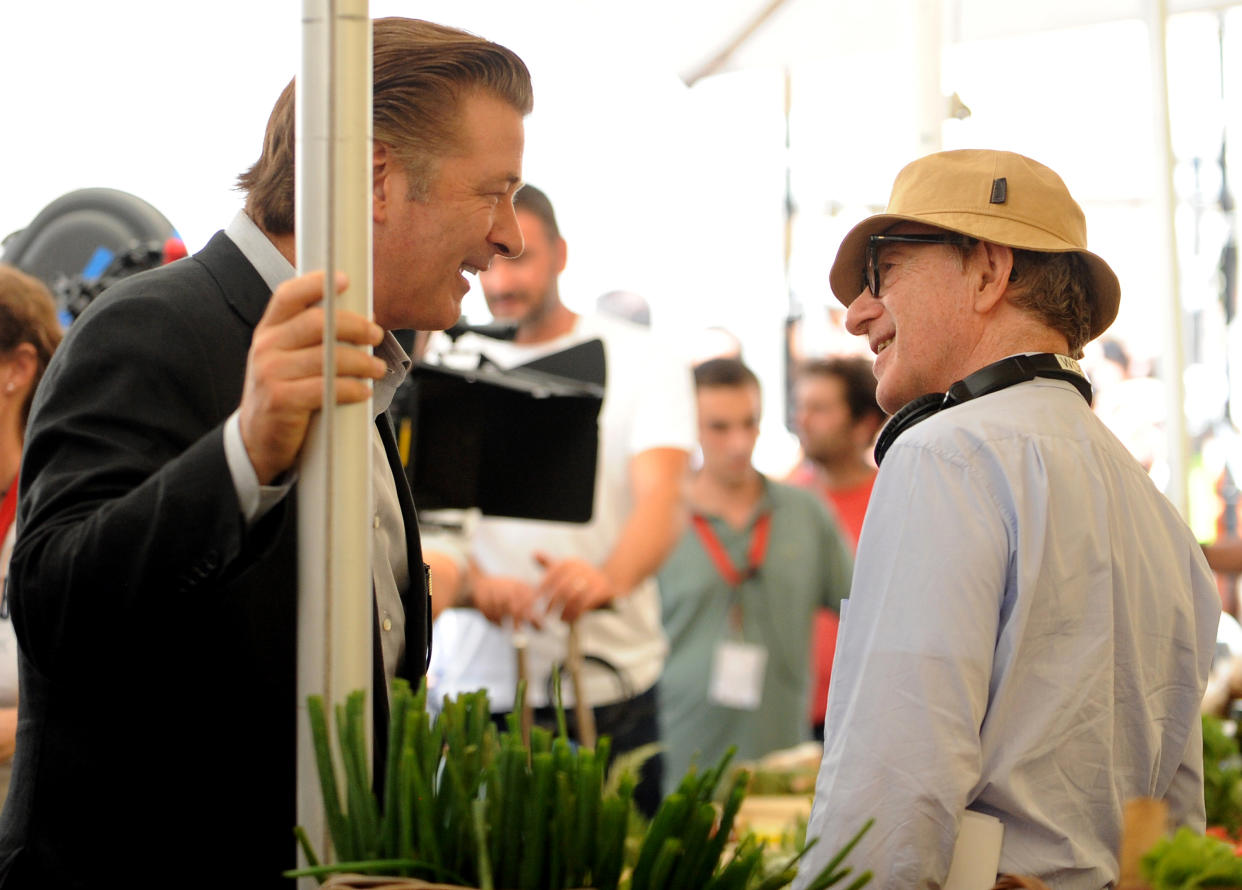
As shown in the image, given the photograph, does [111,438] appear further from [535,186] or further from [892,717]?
[535,186]

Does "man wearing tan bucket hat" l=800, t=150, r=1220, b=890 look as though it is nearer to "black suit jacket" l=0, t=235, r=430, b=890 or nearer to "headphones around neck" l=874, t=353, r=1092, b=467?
"headphones around neck" l=874, t=353, r=1092, b=467

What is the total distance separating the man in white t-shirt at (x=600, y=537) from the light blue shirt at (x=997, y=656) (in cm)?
170

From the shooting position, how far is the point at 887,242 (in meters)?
1.56

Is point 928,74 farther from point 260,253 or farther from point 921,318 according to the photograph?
point 260,253

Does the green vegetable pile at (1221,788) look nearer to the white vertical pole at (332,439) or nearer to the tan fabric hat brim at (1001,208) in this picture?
the tan fabric hat brim at (1001,208)

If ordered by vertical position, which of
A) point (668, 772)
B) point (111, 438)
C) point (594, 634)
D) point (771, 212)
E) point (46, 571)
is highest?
point (771, 212)

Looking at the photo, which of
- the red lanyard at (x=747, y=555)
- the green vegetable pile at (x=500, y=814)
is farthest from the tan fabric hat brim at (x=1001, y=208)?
the red lanyard at (x=747, y=555)

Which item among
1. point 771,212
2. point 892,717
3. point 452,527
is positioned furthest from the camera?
point 771,212

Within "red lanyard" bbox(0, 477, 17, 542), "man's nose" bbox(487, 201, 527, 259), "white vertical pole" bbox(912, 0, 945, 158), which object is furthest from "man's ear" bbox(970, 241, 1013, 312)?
"red lanyard" bbox(0, 477, 17, 542)

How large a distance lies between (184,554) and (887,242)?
87cm

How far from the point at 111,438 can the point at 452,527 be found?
5.11ft

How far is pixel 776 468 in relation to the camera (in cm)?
796

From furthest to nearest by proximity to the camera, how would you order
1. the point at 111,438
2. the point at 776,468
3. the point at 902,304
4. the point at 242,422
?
the point at 776,468 → the point at 902,304 → the point at 111,438 → the point at 242,422

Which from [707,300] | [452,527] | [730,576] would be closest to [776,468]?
[707,300]
